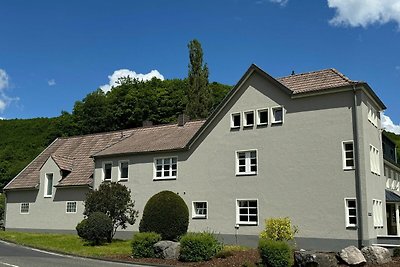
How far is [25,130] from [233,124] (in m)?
69.8

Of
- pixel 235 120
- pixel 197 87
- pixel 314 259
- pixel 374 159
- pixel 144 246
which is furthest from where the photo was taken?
Result: pixel 197 87

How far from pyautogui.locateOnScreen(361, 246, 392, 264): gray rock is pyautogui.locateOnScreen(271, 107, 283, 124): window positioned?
38.7ft

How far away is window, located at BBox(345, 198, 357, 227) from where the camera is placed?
25341 millimetres

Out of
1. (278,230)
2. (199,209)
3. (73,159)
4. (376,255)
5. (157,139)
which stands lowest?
(376,255)

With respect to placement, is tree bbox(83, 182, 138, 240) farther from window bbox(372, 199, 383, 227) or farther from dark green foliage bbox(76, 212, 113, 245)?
window bbox(372, 199, 383, 227)

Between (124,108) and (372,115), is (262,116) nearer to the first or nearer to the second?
(372,115)

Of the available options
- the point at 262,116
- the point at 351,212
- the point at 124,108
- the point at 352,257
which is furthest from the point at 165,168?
the point at 124,108

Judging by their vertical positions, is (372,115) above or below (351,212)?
above

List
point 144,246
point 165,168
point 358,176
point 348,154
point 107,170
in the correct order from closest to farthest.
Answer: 1. point 144,246
2. point 358,176
3. point 348,154
4. point 165,168
5. point 107,170

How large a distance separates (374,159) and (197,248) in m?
14.0

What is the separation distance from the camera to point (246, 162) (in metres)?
29.9

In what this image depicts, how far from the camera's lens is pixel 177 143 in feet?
109

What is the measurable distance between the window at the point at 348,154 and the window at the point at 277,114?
436 cm

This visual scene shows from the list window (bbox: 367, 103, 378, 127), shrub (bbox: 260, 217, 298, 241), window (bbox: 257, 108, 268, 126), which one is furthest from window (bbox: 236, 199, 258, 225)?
window (bbox: 367, 103, 378, 127)
